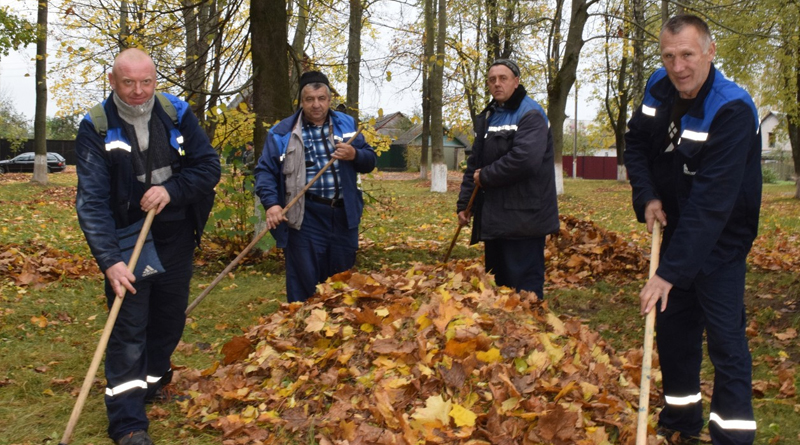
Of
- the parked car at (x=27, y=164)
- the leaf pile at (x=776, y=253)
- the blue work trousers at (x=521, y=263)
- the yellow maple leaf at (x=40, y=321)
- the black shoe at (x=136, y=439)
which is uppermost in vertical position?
the parked car at (x=27, y=164)

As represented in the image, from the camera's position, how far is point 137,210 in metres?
3.54

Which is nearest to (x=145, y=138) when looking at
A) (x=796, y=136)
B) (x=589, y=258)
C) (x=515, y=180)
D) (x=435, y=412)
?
(x=435, y=412)

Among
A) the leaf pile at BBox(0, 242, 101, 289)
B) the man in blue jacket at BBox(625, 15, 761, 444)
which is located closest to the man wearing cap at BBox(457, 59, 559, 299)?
the man in blue jacket at BBox(625, 15, 761, 444)

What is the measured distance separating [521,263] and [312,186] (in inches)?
59.1

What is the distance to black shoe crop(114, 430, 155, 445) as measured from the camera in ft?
10.7

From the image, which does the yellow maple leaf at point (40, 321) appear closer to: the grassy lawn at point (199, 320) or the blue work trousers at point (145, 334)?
the grassy lawn at point (199, 320)

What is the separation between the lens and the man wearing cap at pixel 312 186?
4688 millimetres

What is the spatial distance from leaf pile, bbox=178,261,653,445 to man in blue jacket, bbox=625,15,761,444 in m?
0.51

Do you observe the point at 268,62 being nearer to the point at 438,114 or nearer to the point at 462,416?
the point at 462,416

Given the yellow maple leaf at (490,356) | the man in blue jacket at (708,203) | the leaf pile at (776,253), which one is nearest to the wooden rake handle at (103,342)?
the yellow maple leaf at (490,356)

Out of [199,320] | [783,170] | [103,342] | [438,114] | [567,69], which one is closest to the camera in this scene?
[103,342]

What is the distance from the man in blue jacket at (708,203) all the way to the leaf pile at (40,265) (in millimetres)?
5835

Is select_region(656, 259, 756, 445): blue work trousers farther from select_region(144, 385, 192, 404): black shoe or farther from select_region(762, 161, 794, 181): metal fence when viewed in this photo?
select_region(762, 161, 794, 181): metal fence

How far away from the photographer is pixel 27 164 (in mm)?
38625
